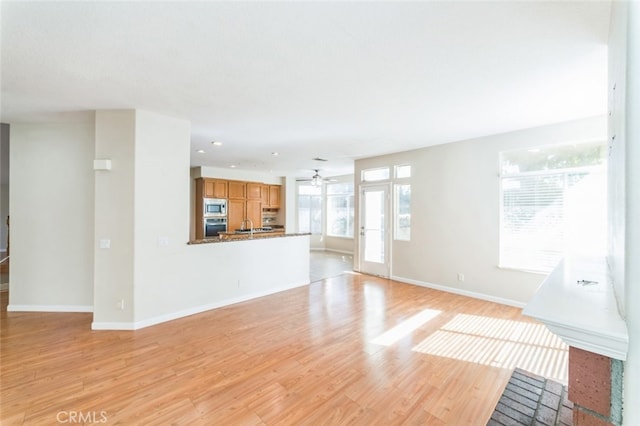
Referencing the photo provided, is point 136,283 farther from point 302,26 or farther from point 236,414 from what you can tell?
point 302,26

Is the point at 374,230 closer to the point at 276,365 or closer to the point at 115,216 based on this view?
the point at 276,365

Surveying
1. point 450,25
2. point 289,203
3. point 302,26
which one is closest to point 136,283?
point 302,26

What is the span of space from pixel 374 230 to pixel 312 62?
458 centimetres

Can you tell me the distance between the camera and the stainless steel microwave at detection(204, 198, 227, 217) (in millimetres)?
7746

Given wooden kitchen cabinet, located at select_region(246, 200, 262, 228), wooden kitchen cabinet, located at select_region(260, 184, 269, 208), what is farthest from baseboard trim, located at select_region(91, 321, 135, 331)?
wooden kitchen cabinet, located at select_region(260, 184, 269, 208)

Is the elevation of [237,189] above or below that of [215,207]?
above

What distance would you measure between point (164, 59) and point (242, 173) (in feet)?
21.1

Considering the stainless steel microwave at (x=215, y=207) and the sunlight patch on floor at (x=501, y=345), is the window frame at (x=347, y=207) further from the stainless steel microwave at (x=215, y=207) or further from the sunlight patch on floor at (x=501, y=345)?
A: the sunlight patch on floor at (x=501, y=345)

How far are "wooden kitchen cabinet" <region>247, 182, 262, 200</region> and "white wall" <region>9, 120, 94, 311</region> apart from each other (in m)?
4.77

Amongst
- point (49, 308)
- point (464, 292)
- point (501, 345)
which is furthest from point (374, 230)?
point (49, 308)

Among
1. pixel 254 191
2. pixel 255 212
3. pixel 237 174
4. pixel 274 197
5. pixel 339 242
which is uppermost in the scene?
pixel 237 174

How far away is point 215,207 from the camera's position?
7.88 metres

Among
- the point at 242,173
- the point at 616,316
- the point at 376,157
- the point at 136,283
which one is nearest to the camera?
the point at 616,316

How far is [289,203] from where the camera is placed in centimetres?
955
